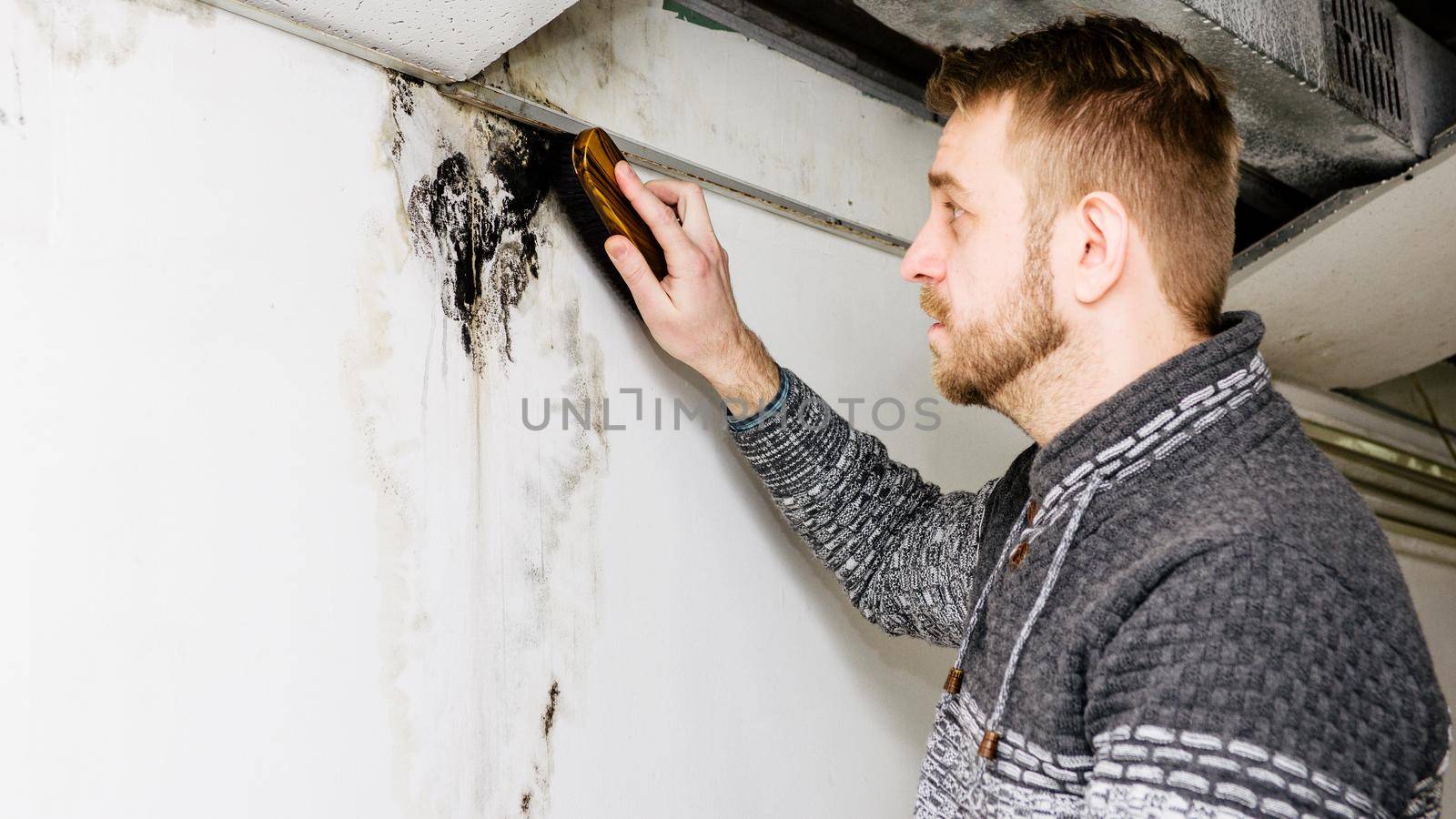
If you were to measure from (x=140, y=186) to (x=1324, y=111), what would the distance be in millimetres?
1426

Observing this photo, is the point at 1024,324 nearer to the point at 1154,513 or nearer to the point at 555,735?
the point at 1154,513

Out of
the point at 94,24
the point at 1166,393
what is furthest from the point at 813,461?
the point at 94,24

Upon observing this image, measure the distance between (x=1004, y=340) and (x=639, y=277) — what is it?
1.19 ft

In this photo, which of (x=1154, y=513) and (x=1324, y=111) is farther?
(x=1324, y=111)

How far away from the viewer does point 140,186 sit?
86cm

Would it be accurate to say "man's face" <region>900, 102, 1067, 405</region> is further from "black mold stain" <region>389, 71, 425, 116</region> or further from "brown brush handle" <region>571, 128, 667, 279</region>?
"black mold stain" <region>389, 71, 425, 116</region>

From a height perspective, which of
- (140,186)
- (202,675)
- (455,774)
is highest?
(140,186)

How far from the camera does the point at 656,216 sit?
1.13 metres

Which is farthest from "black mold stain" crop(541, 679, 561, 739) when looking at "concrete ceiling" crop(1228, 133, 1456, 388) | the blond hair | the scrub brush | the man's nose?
"concrete ceiling" crop(1228, 133, 1456, 388)

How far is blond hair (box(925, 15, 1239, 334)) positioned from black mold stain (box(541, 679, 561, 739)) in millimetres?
630

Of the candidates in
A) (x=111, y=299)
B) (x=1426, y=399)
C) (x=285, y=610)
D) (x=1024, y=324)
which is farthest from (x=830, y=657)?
(x=1426, y=399)

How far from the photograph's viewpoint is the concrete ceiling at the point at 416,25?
94cm

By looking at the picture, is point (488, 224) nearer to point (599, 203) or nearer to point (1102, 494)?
point (599, 203)

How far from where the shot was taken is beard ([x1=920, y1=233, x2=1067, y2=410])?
40.8 inches
